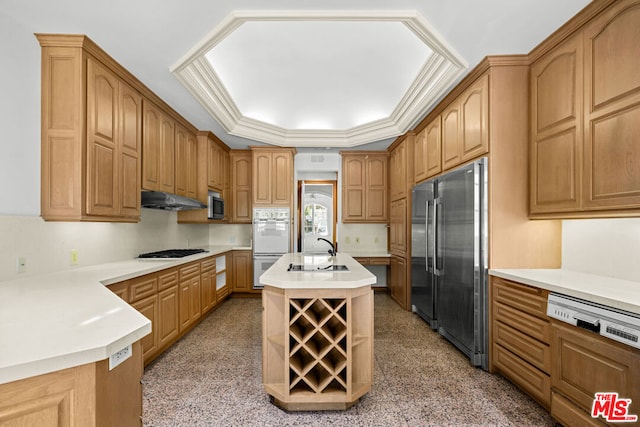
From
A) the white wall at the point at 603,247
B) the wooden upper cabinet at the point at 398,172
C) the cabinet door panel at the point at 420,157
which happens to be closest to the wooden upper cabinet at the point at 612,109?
the white wall at the point at 603,247

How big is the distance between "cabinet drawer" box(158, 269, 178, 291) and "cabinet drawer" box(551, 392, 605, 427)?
3.12 metres

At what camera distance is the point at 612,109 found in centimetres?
183

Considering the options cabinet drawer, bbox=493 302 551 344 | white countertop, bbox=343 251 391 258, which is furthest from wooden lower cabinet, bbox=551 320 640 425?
white countertop, bbox=343 251 391 258

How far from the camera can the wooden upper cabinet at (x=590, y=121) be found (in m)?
1.75

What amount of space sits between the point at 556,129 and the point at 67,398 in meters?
3.09

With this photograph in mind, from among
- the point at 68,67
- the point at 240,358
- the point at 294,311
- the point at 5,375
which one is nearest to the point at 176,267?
the point at 240,358

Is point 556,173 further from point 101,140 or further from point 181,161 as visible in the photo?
point 181,161

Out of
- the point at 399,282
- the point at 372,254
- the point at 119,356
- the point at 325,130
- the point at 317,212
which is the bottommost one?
the point at 399,282

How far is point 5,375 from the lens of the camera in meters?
0.79

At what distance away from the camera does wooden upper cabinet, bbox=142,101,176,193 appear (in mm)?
3084

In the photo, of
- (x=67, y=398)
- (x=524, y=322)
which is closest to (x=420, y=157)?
(x=524, y=322)

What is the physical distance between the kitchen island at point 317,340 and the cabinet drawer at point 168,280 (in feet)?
4.13

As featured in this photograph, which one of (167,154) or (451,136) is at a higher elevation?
(451,136)

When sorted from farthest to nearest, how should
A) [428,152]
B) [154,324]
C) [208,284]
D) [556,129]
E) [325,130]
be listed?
[325,130] → [208,284] → [428,152] → [154,324] → [556,129]
